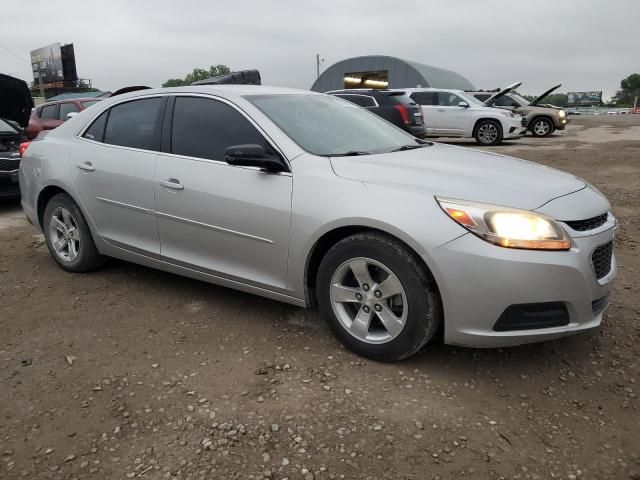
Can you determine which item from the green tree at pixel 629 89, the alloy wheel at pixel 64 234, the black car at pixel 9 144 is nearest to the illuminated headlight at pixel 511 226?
the alloy wheel at pixel 64 234

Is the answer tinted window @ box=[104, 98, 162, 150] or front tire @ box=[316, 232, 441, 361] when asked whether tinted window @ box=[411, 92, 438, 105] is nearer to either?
tinted window @ box=[104, 98, 162, 150]

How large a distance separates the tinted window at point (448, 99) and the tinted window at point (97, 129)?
42.3 feet

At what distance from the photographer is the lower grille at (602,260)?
8.50ft

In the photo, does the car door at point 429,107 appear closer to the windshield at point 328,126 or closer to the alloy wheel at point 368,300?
the windshield at point 328,126

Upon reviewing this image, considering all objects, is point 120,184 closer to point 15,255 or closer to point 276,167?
point 276,167

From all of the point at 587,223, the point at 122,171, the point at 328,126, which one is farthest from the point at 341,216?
the point at 122,171

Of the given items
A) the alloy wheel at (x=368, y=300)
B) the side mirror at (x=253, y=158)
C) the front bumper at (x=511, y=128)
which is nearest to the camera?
the alloy wheel at (x=368, y=300)

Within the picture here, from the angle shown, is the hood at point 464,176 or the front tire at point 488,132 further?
the front tire at point 488,132

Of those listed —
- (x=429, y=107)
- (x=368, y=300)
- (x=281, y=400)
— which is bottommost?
(x=281, y=400)

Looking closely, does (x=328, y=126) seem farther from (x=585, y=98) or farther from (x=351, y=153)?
(x=585, y=98)

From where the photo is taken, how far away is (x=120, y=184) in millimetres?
3713

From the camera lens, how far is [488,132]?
15031mm

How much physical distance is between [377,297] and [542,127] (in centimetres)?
1727

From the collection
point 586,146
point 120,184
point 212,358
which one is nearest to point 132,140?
point 120,184
